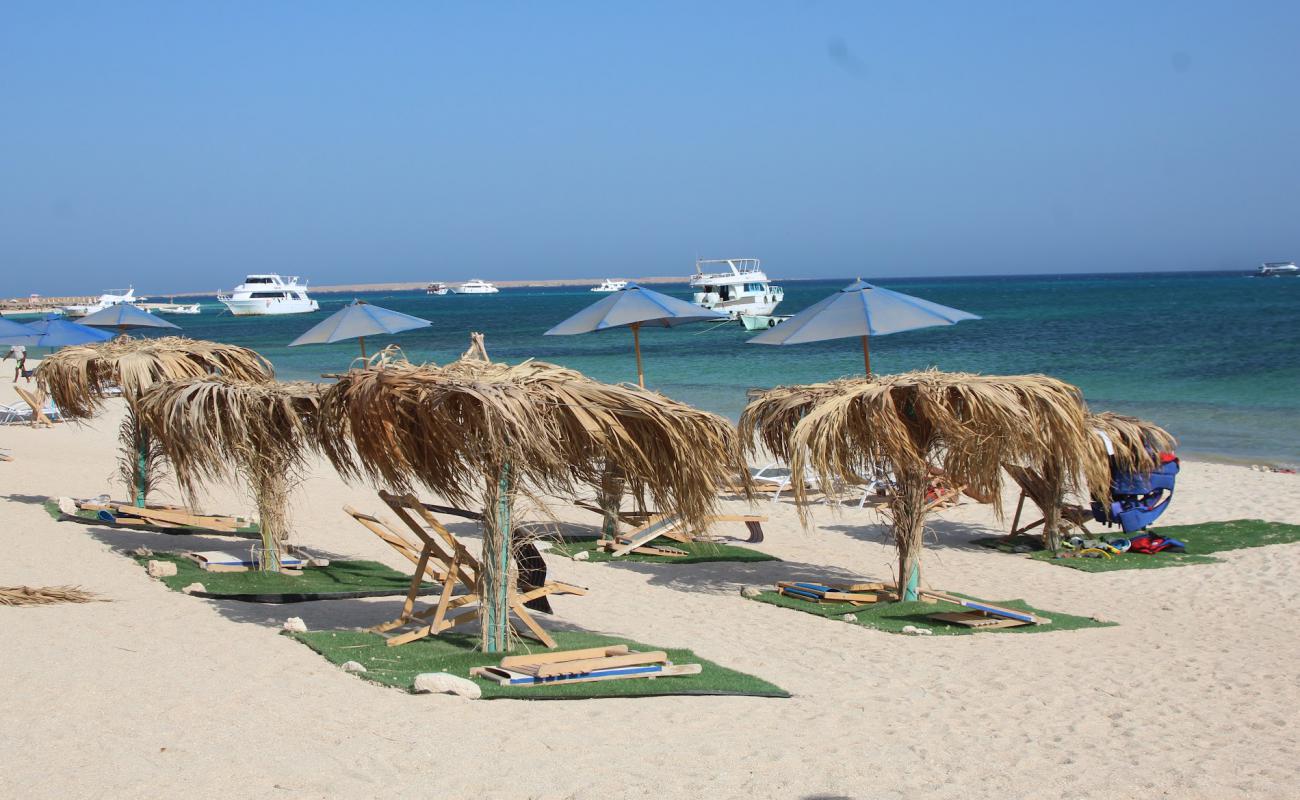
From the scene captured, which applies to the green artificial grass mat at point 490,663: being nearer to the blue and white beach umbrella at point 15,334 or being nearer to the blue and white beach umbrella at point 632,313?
the blue and white beach umbrella at point 632,313

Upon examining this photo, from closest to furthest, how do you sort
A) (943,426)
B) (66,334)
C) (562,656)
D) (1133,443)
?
(562,656), (943,426), (1133,443), (66,334)

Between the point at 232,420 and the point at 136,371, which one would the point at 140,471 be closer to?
the point at 136,371

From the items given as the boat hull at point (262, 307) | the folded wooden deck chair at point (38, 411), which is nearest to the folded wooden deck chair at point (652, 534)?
the folded wooden deck chair at point (38, 411)

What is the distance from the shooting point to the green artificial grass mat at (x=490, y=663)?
18.6ft

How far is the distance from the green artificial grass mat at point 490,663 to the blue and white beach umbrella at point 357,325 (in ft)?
15.8

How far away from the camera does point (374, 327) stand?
11133 millimetres

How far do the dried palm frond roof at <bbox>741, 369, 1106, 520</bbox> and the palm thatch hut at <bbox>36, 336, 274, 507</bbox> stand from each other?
4.89 metres

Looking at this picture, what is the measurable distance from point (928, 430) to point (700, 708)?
2.91 metres

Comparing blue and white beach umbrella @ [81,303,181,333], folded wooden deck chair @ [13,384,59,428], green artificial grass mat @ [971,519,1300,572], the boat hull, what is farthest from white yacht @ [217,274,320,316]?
green artificial grass mat @ [971,519,1300,572]

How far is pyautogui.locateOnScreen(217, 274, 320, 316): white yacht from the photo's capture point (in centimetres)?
7800

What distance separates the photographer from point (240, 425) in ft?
25.6

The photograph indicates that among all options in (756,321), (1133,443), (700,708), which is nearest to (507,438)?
(700,708)

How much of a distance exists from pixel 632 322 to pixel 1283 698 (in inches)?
253

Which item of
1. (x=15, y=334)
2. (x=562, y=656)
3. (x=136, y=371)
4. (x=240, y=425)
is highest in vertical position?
(x=15, y=334)
